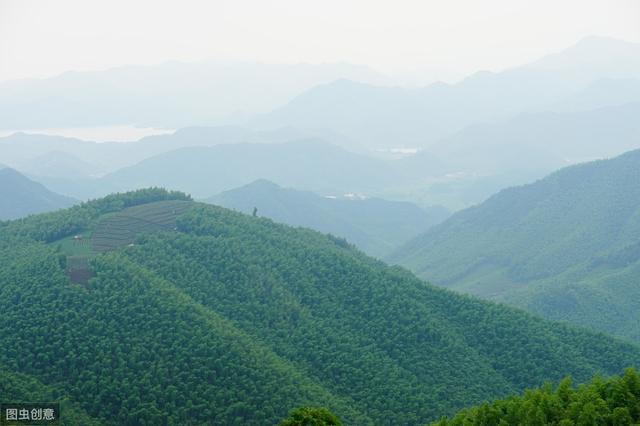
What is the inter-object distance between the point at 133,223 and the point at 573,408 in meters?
51.4

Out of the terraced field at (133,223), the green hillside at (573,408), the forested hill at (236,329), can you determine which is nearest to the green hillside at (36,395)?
the forested hill at (236,329)

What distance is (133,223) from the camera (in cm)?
7412

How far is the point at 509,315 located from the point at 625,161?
10239cm

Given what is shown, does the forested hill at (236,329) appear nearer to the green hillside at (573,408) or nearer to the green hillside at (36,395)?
the green hillside at (36,395)

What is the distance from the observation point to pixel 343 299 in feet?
226

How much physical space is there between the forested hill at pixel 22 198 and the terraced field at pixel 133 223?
106 meters

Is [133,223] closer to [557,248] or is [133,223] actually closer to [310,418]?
[310,418]

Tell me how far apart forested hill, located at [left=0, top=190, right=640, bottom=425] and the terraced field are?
0.85 ft

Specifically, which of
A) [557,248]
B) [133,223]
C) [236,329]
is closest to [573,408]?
[236,329]

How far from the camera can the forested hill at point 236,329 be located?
4972 cm

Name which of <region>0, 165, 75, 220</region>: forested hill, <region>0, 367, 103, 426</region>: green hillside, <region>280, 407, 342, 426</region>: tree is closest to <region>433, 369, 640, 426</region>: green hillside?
<region>280, 407, 342, 426</region>: tree

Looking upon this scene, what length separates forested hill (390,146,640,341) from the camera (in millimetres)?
103750

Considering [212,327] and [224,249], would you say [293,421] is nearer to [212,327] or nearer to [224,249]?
[212,327]

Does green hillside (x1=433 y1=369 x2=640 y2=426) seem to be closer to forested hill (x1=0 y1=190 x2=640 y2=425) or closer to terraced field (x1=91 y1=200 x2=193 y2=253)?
forested hill (x1=0 y1=190 x2=640 y2=425)
